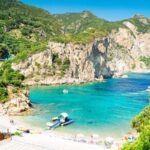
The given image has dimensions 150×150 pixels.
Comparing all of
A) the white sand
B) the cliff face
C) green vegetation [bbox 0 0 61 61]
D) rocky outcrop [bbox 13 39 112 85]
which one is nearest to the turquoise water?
rocky outcrop [bbox 13 39 112 85]

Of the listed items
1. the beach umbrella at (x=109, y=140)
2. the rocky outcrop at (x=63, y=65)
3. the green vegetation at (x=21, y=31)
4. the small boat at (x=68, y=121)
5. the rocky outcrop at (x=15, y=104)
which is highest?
the green vegetation at (x=21, y=31)

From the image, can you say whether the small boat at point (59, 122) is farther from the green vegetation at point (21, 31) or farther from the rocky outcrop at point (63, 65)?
the green vegetation at point (21, 31)

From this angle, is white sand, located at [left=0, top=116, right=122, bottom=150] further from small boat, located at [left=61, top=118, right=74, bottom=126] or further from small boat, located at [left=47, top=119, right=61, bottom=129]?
small boat, located at [left=61, top=118, right=74, bottom=126]

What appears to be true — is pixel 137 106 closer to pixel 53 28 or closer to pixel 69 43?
pixel 69 43

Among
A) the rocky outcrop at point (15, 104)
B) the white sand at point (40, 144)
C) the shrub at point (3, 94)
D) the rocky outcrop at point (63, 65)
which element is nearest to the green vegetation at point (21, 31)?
the rocky outcrop at point (63, 65)

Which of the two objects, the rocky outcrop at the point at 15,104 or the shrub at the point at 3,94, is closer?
the rocky outcrop at the point at 15,104
